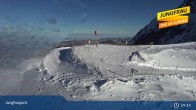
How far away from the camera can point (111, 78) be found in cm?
1925

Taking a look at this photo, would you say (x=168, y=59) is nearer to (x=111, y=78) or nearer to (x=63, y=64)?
(x=63, y=64)

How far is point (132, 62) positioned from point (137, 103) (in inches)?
551

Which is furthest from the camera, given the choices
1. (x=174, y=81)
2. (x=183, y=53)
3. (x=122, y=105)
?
(x=183, y=53)

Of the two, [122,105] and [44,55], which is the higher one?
[44,55]

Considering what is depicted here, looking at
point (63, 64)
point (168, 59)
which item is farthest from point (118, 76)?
point (168, 59)

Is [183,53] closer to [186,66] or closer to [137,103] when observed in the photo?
[186,66]

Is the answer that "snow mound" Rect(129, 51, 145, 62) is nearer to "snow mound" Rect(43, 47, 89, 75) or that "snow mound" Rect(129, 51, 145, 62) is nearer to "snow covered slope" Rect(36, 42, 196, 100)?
"snow covered slope" Rect(36, 42, 196, 100)

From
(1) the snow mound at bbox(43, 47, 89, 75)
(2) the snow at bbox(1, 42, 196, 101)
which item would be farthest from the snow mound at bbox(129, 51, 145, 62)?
(1) the snow mound at bbox(43, 47, 89, 75)

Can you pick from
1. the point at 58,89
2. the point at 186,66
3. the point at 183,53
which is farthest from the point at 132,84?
the point at 183,53

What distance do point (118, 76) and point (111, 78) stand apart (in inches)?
74.8

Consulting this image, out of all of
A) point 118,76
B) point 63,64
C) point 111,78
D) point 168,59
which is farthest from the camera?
point 168,59

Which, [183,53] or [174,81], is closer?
[174,81]

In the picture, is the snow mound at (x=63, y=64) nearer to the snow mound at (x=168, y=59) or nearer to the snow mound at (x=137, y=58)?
the snow mound at (x=137, y=58)

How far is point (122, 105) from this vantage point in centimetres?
1490
